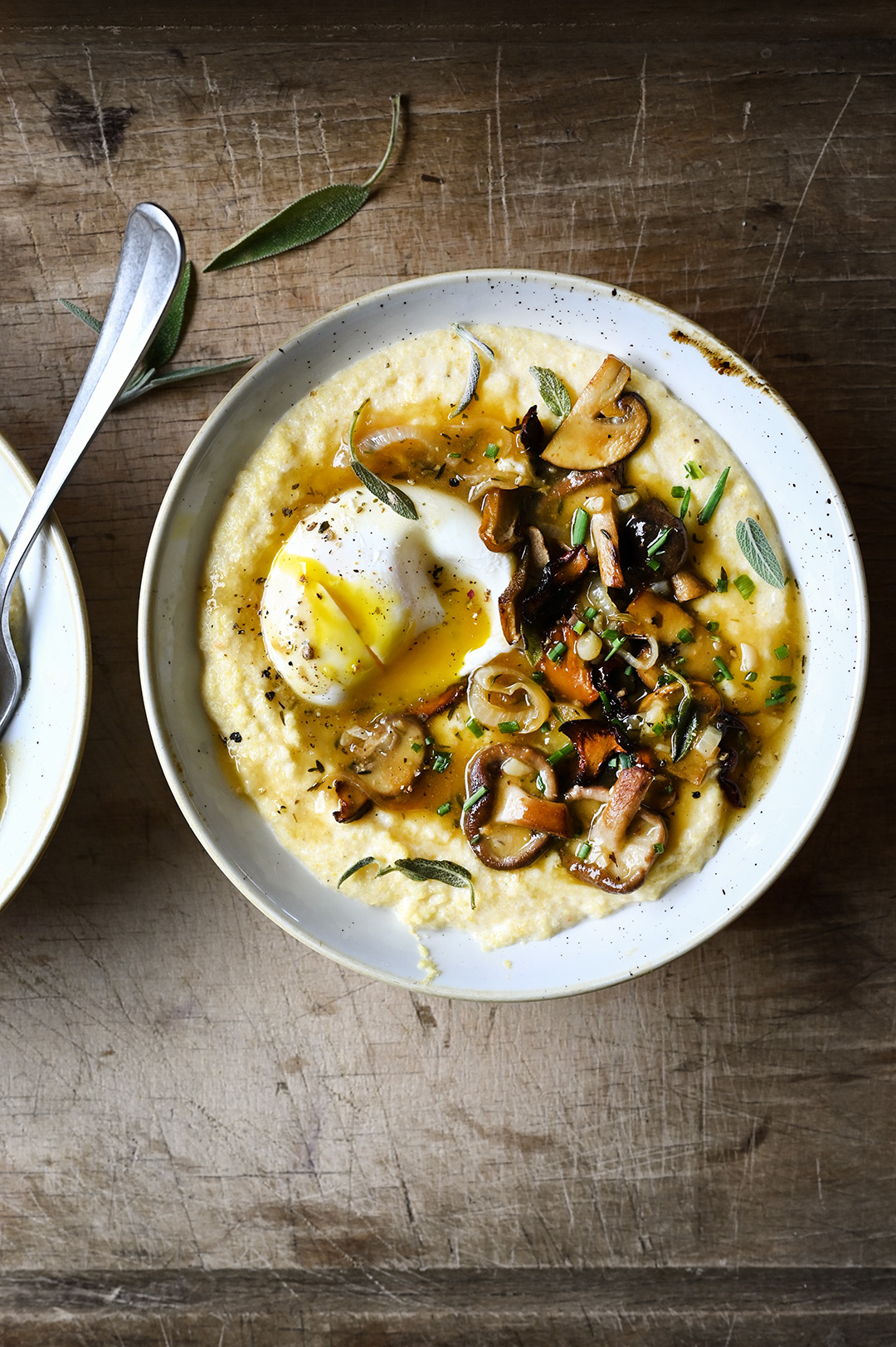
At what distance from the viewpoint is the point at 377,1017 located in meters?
3.73

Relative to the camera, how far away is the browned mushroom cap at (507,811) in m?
3.35

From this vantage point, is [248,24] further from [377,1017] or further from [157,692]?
[377,1017]

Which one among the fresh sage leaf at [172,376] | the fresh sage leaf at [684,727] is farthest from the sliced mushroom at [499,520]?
the fresh sage leaf at [172,376]

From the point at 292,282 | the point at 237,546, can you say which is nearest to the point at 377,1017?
the point at 237,546

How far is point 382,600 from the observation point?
10.9 feet

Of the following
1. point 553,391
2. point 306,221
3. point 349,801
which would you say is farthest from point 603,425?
point 349,801

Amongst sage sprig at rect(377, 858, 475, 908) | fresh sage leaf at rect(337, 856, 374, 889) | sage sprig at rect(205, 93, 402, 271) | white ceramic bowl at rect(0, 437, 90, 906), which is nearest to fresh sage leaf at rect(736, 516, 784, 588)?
sage sprig at rect(377, 858, 475, 908)

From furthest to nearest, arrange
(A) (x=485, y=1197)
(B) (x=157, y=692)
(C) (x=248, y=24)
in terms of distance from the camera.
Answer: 1. (A) (x=485, y=1197)
2. (C) (x=248, y=24)
3. (B) (x=157, y=692)

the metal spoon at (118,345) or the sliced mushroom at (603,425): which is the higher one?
the metal spoon at (118,345)

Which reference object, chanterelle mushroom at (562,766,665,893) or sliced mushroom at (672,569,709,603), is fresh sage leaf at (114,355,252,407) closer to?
sliced mushroom at (672,569,709,603)

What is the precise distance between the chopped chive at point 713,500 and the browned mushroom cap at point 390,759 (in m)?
1.30

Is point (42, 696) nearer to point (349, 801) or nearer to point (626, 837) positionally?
point (349, 801)

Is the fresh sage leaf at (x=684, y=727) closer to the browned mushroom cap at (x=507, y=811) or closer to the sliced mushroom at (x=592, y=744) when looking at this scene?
the sliced mushroom at (x=592, y=744)

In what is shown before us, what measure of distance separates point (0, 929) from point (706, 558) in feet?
10.6
